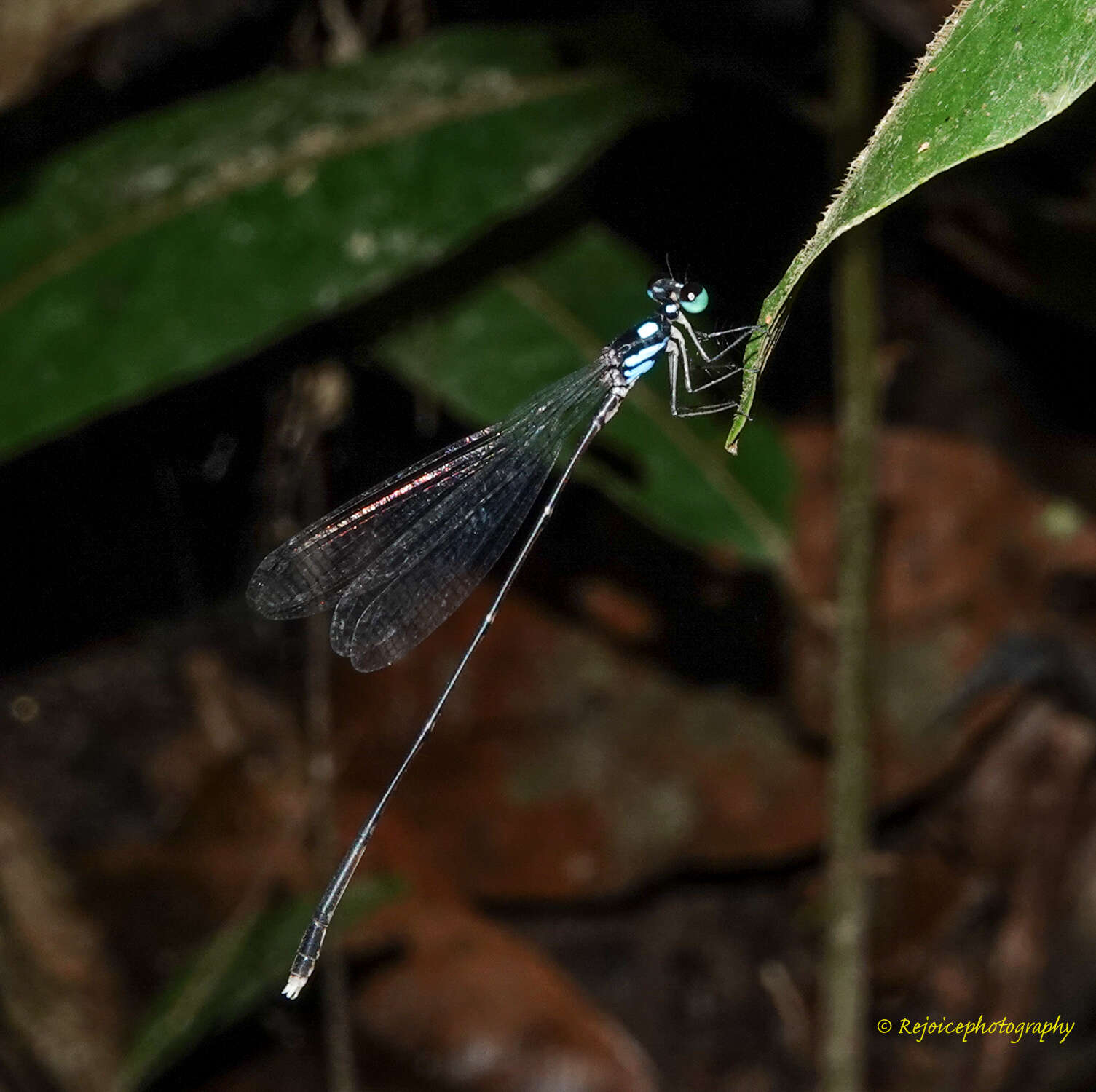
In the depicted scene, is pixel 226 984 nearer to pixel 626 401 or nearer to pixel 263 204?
pixel 626 401

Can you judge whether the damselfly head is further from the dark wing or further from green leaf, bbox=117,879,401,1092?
green leaf, bbox=117,879,401,1092

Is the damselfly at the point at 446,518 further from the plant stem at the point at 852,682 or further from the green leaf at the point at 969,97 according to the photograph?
the green leaf at the point at 969,97

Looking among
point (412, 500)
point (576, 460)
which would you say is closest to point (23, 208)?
point (412, 500)

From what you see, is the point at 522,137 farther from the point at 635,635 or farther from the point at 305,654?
the point at 305,654

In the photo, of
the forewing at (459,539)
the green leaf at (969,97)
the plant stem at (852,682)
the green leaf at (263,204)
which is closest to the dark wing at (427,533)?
the forewing at (459,539)

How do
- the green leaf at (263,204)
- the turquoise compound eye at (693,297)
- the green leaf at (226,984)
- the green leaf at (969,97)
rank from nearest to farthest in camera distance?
the green leaf at (969,97) → the green leaf at (263,204) → the turquoise compound eye at (693,297) → the green leaf at (226,984)
